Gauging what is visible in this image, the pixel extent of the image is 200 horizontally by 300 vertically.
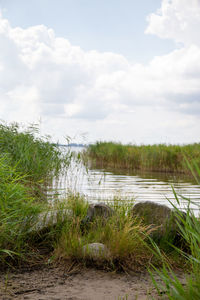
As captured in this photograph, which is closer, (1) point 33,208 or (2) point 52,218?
(1) point 33,208

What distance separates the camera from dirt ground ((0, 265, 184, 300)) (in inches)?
135

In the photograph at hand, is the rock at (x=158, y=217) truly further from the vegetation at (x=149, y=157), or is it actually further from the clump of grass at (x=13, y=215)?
the vegetation at (x=149, y=157)

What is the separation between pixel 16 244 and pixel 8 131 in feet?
15.0

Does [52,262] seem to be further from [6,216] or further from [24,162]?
[24,162]

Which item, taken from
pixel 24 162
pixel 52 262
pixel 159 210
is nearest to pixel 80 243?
pixel 52 262

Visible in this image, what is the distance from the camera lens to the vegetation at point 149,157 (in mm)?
18125

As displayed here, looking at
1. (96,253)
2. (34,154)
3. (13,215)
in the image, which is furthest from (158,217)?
(34,154)

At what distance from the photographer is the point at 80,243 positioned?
430cm

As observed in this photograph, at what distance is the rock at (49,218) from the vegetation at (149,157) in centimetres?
1224

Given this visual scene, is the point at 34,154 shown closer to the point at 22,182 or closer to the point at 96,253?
the point at 22,182

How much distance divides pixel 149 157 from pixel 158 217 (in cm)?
1357

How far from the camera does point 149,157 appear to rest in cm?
1859

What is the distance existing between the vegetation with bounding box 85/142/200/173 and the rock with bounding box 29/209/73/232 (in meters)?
12.2

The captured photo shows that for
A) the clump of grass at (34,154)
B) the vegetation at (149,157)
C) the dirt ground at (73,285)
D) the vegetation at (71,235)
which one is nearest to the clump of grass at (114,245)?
the vegetation at (71,235)
